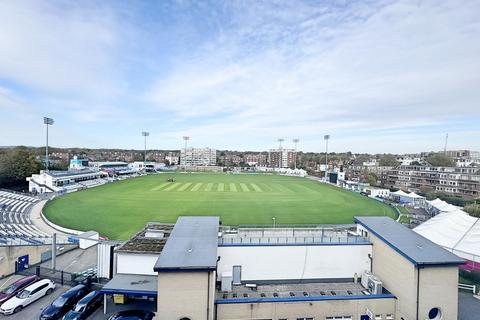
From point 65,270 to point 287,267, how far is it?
12.5 m

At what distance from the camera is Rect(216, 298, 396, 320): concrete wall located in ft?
31.7

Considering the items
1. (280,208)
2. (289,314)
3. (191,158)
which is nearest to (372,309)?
(289,314)

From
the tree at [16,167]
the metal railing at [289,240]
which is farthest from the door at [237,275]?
the tree at [16,167]

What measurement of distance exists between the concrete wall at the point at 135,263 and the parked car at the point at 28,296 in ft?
12.0

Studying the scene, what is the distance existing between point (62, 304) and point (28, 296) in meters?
1.94

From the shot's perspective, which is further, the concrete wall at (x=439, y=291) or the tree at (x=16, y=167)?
the tree at (x=16, y=167)

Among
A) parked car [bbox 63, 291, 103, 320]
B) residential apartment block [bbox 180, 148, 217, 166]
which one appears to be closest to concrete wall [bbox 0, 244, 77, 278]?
parked car [bbox 63, 291, 103, 320]

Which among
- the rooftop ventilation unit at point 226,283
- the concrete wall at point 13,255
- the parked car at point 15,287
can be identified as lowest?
the parked car at point 15,287

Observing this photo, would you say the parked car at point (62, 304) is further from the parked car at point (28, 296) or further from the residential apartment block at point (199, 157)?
the residential apartment block at point (199, 157)

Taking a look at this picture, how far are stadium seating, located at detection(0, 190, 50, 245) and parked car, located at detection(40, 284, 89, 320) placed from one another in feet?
24.7

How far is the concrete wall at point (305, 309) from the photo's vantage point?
31.7ft

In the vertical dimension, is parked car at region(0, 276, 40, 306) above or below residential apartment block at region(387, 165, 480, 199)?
below

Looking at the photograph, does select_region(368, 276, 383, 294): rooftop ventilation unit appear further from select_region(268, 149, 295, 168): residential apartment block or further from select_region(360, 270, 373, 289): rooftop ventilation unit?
select_region(268, 149, 295, 168): residential apartment block

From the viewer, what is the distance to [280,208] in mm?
33125
